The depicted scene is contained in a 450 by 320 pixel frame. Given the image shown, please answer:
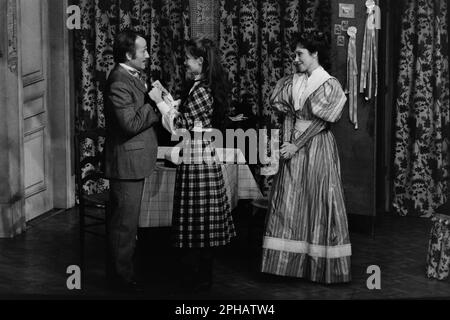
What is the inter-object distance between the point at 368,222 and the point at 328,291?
4.45 ft

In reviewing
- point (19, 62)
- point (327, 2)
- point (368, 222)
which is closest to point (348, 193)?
point (368, 222)

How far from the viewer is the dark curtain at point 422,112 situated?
7.47 metres

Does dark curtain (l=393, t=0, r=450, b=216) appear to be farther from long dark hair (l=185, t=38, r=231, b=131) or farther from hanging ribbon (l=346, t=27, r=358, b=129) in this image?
long dark hair (l=185, t=38, r=231, b=131)

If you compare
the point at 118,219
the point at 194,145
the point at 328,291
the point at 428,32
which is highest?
the point at 428,32

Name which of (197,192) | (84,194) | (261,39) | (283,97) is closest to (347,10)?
(261,39)

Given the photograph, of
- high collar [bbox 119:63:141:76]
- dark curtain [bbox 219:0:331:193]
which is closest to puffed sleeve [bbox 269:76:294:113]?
high collar [bbox 119:63:141:76]

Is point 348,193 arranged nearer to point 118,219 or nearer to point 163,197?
point 163,197

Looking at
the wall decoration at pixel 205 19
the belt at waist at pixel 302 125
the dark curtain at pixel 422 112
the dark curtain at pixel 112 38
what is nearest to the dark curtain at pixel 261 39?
the wall decoration at pixel 205 19

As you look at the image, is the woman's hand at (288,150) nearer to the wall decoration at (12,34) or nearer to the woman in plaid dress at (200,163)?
the woman in plaid dress at (200,163)

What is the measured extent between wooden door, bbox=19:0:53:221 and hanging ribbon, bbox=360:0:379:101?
7.34 ft

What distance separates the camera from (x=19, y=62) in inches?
280

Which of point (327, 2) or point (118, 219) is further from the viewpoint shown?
point (327, 2)

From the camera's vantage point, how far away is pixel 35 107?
766 cm

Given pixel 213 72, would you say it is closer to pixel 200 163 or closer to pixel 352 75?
pixel 200 163
